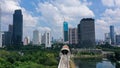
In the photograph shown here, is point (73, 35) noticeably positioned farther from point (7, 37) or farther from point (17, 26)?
point (7, 37)

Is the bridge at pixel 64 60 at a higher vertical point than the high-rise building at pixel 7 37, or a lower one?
lower

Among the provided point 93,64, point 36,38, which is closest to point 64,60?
point 93,64

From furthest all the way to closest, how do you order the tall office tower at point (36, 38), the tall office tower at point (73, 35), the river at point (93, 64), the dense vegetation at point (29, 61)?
the tall office tower at point (36, 38), the tall office tower at point (73, 35), the river at point (93, 64), the dense vegetation at point (29, 61)

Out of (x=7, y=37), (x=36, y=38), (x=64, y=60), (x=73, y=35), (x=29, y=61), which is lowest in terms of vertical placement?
(x=29, y=61)

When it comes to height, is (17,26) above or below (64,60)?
above

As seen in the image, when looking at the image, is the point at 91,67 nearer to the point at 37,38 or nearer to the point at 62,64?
the point at 62,64

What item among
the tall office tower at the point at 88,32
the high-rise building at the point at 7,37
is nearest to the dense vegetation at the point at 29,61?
the tall office tower at the point at 88,32

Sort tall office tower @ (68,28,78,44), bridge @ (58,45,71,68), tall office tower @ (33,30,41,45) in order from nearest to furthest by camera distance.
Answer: bridge @ (58,45,71,68) < tall office tower @ (68,28,78,44) < tall office tower @ (33,30,41,45)

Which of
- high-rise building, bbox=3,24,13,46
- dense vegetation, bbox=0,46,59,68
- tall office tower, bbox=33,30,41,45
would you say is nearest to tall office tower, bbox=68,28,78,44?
high-rise building, bbox=3,24,13,46

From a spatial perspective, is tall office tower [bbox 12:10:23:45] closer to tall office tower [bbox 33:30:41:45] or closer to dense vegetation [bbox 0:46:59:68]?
tall office tower [bbox 33:30:41:45]

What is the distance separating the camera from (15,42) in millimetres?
138875

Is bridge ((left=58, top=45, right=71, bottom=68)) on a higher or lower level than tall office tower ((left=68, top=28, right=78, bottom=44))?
lower

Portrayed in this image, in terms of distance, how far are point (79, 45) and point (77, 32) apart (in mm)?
7365

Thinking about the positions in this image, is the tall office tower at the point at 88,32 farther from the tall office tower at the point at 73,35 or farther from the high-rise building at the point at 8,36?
the high-rise building at the point at 8,36
